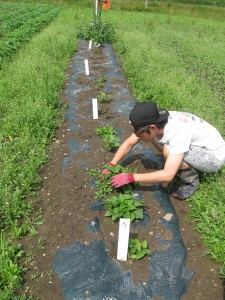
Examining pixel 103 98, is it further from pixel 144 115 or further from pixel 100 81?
pixel 144 115

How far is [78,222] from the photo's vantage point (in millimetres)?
3176

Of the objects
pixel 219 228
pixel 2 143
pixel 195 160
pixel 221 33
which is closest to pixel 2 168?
pixel 2 143

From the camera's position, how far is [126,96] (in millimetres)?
6426

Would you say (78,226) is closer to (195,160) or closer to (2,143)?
(195,160)

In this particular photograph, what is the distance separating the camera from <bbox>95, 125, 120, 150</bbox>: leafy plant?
14.3 ft

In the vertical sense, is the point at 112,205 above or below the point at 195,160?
below

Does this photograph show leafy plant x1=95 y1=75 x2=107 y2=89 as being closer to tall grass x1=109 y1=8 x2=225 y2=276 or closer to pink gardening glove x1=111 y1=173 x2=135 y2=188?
tall grass x1=109 y1=8 x2=225 y2=276

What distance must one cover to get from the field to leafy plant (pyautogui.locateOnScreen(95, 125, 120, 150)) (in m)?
0.77

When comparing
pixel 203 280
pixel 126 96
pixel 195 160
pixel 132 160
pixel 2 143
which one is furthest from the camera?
pixel 126 96

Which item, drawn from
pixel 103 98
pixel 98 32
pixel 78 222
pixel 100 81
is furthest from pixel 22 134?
pixel 98 32

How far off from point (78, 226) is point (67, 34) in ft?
35.9

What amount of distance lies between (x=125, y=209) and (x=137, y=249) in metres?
0.45

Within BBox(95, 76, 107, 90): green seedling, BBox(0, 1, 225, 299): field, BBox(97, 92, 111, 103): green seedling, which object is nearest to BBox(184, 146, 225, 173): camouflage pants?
BBox(0, 1, 225, 299): field

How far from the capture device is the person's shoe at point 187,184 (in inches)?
138
